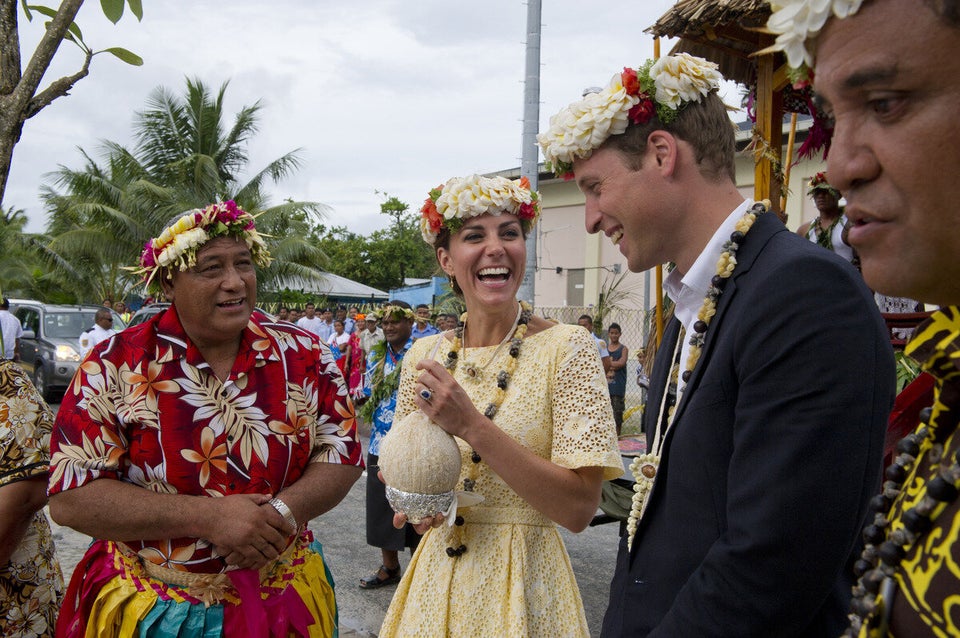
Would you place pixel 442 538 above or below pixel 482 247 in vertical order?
below

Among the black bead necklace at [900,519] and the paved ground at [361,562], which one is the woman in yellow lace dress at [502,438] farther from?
the paved ground at [361,562]

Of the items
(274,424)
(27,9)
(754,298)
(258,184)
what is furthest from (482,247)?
(258,184)

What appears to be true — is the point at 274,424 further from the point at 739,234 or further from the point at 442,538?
the point at 739,234

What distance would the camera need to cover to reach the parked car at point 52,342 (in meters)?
14.3

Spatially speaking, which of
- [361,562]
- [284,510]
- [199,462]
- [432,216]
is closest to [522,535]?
[284,510]

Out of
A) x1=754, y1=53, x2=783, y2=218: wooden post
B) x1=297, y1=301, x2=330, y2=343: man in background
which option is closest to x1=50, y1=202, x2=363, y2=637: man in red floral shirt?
x1=754, y1=53, x2=783, y2=218: wooden post

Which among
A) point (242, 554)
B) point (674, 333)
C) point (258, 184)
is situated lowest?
point (242, 554)

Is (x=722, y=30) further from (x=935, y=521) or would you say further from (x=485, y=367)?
(x=935, y=521)

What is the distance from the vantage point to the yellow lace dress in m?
2.33

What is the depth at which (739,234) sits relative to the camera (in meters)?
1.58

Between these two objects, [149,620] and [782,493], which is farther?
[149,620]

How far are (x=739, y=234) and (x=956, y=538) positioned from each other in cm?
86

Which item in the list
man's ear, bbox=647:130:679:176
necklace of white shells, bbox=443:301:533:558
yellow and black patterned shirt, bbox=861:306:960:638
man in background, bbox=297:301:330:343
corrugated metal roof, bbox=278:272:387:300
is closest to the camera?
yellow and black patterned shirt, bbox=861:306:960:638

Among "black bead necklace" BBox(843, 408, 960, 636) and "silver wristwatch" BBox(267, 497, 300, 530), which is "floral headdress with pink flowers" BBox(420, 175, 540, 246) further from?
"black bead necklace" BBox(843, 408, 960, 636)
